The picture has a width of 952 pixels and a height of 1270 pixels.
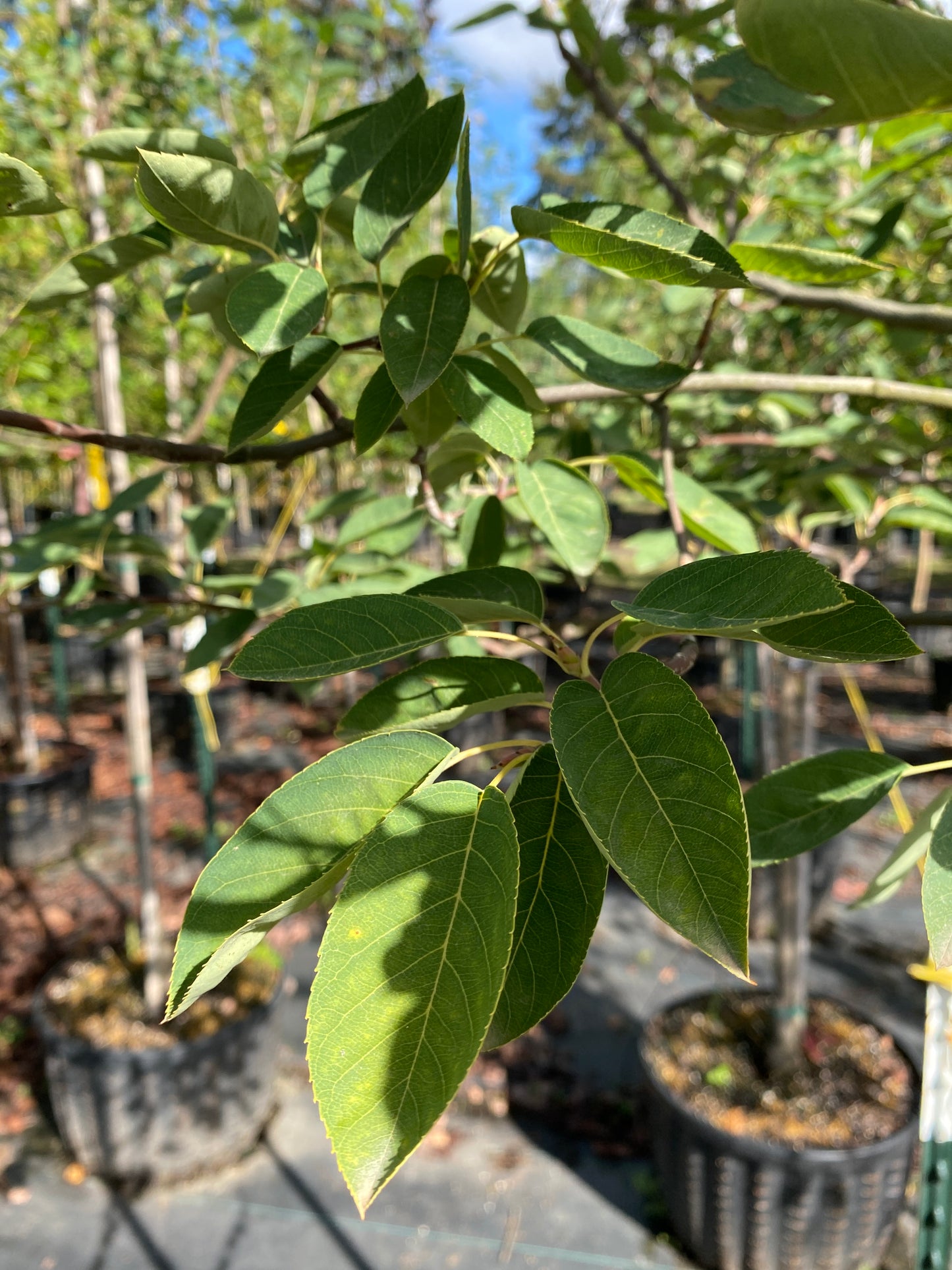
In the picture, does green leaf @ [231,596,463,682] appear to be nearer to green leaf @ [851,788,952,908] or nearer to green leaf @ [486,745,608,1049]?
green leaf @ [486,745,608,1049]

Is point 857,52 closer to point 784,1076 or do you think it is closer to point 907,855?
point 907,855

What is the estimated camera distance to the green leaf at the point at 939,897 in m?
0.46

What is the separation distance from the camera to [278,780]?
4.96m

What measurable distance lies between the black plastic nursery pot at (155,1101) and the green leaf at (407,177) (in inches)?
88.5

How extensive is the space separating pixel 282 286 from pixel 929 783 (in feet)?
16.8

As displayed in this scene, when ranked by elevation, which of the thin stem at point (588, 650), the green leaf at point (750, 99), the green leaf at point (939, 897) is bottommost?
the green leaf at point (939, 897)

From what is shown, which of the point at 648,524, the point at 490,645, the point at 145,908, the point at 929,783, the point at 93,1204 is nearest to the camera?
the point at 490,645

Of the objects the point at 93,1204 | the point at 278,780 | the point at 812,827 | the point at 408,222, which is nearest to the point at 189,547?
the point at 408,222

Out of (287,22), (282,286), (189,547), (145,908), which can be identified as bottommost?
(145,908)

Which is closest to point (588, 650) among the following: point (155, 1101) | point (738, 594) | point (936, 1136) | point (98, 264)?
point (738, 594)

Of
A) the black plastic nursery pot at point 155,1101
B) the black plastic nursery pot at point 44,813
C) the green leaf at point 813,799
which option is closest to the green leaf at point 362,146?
the green leaf at point 813,799

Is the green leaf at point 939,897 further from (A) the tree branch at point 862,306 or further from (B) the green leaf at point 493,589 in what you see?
(A) the tree branch at point 862,306

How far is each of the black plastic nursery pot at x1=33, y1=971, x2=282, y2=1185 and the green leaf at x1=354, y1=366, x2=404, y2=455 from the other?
7.10 ft

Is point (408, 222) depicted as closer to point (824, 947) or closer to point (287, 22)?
point (824, 947)
